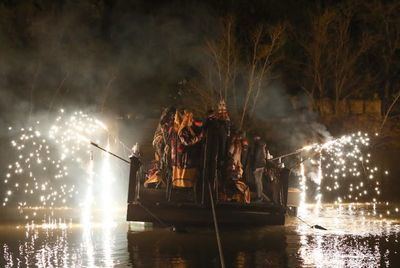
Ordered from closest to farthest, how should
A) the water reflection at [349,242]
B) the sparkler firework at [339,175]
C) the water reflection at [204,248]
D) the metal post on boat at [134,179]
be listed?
1. the water reflection at [204,248]
2. the water reflection at [349,242]
3. the metal post on boat at [134,179]
4. the sparkler firework at [339,175]

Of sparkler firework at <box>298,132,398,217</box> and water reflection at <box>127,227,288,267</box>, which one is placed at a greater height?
sparkler firework at <box>298,132,398,217</box>

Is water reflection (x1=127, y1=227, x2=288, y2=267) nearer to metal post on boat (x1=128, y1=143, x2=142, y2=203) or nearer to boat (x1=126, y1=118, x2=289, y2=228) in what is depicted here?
boat (x1=126, y1=118, x2=289, y2=228)

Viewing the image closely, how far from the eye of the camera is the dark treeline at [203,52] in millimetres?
34031

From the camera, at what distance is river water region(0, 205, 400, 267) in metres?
12.3

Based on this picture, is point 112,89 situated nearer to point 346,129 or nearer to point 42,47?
point 42,47

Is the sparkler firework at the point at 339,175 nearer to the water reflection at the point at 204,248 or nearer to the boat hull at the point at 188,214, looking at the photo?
the boat hull at the point at 188,214

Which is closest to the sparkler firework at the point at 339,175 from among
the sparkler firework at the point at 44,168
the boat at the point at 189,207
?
the sparkler firework at the point at 44,168

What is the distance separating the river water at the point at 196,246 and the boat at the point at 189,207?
0.95 feet

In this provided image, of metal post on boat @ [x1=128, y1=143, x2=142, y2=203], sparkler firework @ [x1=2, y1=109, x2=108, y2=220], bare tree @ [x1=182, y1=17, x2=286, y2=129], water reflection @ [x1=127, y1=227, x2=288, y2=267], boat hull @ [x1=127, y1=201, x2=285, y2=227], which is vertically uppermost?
bare tree @ [x1=182, y1=17, x2=286, y2=129]

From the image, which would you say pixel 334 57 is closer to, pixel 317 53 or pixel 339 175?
pixel 317 53

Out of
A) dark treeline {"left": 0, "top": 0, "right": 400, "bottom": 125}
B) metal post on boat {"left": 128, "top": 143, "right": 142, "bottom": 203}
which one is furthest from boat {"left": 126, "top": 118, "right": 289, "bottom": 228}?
dark treeline {"left": 0, "top": 0, "right": 400, "bottom": 125}

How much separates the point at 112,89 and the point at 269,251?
25.0 metres

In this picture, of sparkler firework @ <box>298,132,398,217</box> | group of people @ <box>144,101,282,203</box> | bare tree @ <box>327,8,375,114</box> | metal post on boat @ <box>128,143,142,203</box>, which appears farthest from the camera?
bare tree @ <box>327,8,375,114</box>

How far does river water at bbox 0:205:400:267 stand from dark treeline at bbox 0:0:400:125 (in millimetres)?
16399
